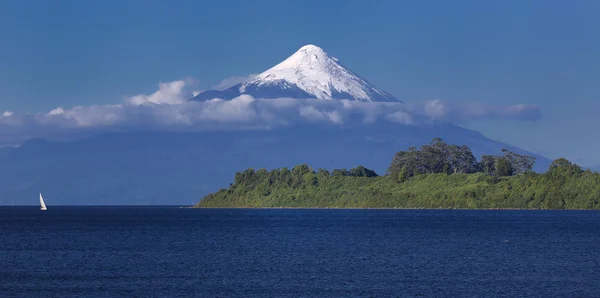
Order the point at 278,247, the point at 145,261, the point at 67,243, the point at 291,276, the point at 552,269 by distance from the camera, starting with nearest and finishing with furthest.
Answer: the point at 291,276, the point at 552,269, the point at 145,261, the point at 278,247, the point at 67,243

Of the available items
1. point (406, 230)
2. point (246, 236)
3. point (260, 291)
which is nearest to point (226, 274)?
point (260, 291)

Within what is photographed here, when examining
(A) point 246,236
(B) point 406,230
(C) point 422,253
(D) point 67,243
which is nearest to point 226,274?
(C) point 422,253

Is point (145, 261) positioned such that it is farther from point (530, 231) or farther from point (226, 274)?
point (530, 231)

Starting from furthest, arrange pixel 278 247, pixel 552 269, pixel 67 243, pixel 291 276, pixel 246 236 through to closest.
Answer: pixel 246 236, pixel 67 243, pixel 278 247, pixel 552 269, pixel 291 276

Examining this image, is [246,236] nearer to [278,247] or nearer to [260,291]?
[278,247]

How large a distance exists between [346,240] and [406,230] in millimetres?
23938

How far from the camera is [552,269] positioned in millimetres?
73125

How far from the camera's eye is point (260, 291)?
60.4 metres

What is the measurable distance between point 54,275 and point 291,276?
54.8 ft

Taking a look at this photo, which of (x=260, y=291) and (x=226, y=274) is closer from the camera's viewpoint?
(x=260, y=291)

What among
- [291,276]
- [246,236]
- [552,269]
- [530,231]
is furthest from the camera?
[530,231]

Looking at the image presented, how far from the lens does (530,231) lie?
128 meters

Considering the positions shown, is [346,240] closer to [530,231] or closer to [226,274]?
[530,231]

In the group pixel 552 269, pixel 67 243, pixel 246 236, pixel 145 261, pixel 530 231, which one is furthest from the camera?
pixel 530 231
